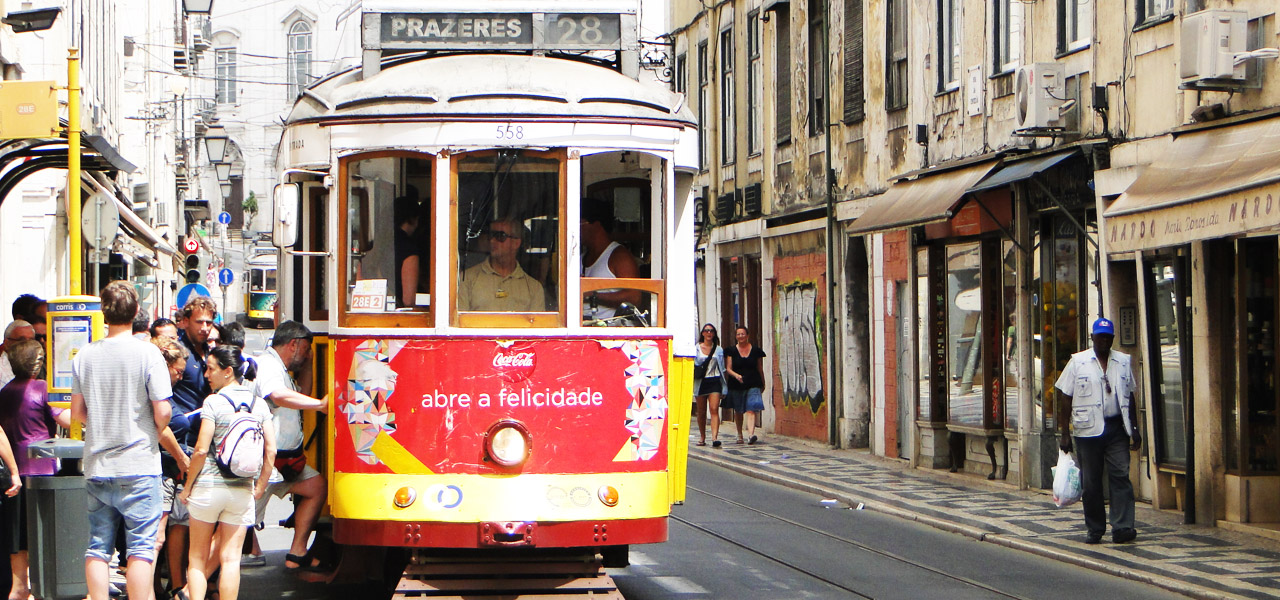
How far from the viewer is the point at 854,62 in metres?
24.3

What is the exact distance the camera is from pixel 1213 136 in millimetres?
14359

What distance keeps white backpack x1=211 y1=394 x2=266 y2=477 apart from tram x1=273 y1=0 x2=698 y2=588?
1.62 feet

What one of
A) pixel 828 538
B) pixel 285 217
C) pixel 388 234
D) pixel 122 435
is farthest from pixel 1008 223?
pixel 122 435

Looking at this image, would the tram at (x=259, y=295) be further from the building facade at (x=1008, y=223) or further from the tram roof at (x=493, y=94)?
the tram roof at (x=493, y=94)

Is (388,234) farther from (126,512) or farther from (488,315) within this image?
(126,512)

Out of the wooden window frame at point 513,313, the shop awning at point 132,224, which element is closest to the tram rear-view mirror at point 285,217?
the wooden window frame at point 513,313

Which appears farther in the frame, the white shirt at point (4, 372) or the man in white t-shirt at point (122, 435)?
the white shirt at point (4, 372)

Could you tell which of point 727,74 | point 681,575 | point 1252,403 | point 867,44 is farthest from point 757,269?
point 681,575

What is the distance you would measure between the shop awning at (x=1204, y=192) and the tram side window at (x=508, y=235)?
16.9 ft

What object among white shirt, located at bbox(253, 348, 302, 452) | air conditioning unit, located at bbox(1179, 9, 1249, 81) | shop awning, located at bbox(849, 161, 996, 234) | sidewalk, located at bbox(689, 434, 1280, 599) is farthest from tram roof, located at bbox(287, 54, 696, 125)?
shop awning, located at bbox(849, 161, 996, 234)

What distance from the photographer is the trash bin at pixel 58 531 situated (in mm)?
9766

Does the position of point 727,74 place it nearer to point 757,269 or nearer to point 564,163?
point 757,269

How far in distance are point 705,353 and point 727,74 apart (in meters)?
7.82

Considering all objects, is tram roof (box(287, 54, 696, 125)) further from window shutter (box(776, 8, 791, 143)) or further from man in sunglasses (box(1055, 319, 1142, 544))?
window shutter (box(776, 8, 791, 143))
